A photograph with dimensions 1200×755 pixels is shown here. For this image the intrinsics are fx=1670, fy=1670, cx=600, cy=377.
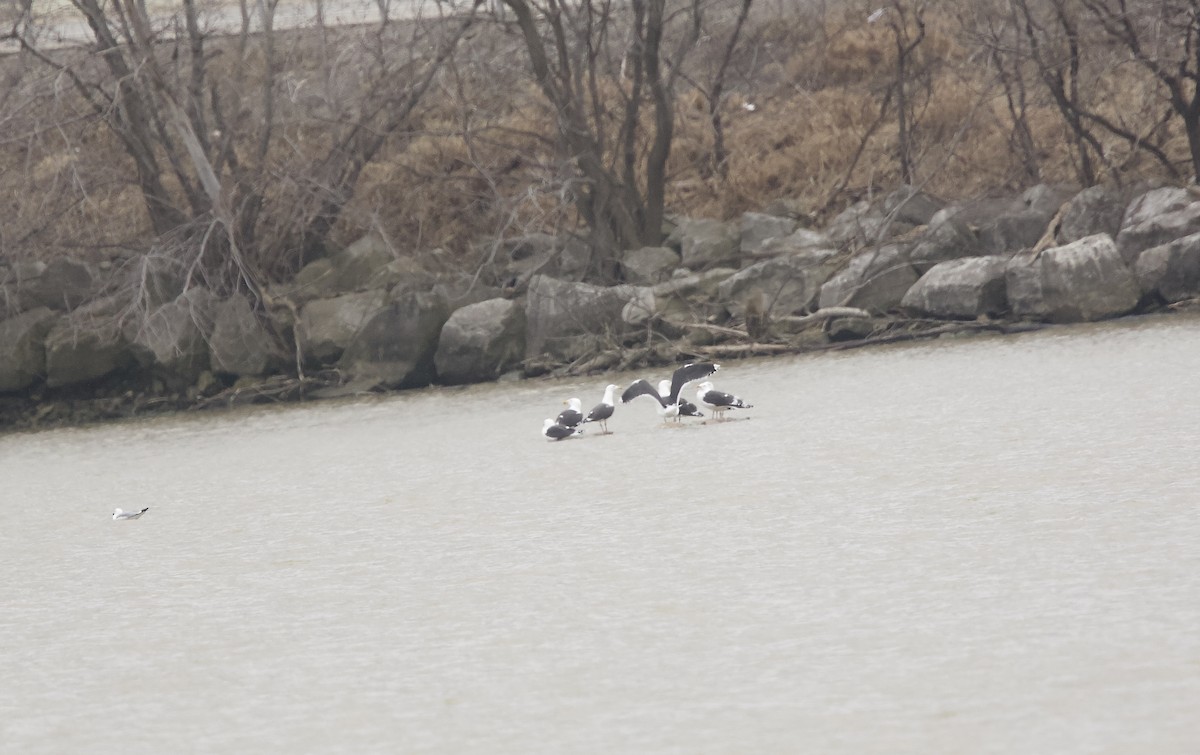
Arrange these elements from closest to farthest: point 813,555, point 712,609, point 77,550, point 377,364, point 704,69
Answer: point 712,609 < point 813,555 < point 77,550 < point 377,364 < point 704,69

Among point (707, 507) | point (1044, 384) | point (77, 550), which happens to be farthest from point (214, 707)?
point (1044, 384)

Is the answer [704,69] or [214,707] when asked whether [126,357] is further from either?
[214,707]

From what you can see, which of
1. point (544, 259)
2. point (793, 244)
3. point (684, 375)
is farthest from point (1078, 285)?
point (544, 259)

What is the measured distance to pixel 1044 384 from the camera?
1185 centimetres

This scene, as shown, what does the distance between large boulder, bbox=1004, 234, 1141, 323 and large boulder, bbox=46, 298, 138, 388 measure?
951 cm

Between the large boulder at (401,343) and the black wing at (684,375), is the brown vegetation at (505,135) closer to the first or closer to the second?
the large boulder at (401,343)

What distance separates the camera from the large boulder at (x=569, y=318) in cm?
1706

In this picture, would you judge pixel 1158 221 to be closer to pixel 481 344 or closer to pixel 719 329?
pixel 719 329

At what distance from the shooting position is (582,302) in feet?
56.5

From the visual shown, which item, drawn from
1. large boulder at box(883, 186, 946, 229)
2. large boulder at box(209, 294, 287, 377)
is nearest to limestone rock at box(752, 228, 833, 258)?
large boulder at box(883, 186, 946, 229)

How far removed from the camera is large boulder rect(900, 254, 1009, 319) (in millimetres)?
16250

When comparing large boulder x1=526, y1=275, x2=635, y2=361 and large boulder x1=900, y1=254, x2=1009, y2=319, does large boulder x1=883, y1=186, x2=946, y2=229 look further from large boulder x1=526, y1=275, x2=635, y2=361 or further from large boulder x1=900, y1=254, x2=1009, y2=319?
large boulder x1=526, y1=275, x2=635, y2=361

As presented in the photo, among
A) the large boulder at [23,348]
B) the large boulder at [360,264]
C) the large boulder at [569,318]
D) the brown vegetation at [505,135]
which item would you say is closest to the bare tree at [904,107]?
the brown vegetation at [505,135]

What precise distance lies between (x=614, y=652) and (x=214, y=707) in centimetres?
129
